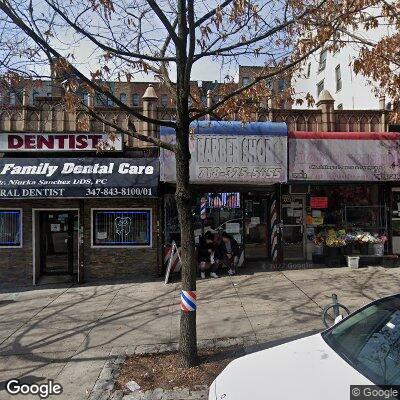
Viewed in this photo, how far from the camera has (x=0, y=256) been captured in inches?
450

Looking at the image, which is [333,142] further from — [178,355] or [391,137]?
[178,355]

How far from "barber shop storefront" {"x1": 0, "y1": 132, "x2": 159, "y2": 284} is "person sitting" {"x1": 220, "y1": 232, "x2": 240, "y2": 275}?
191cm

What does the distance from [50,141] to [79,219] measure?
7.54 ft

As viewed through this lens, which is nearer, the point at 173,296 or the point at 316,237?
the point at 173,296

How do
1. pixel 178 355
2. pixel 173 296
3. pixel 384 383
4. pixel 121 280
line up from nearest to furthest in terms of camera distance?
pixel 384 383, pixel 178 355, pixel 173 296, pixel 121 280

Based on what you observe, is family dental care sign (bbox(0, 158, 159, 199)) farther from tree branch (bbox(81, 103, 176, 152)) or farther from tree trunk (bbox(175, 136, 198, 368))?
tree trunk (bbox(175, 136, 198, 368))

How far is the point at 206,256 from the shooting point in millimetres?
11320

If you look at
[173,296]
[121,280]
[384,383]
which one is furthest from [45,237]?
[384,383]

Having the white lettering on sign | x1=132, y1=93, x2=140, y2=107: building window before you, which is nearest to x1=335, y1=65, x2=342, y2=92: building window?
Result: the white lettering on sign

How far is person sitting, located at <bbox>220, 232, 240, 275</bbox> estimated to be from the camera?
11.3m

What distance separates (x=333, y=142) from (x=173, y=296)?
6.07 meters

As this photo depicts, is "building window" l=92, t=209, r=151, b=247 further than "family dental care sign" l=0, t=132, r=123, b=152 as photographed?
Yes

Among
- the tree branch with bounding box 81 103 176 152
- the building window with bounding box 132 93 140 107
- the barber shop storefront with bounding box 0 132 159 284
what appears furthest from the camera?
the building window with bounding box 132 93 140 107

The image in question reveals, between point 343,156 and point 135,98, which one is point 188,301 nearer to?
point 343,156
